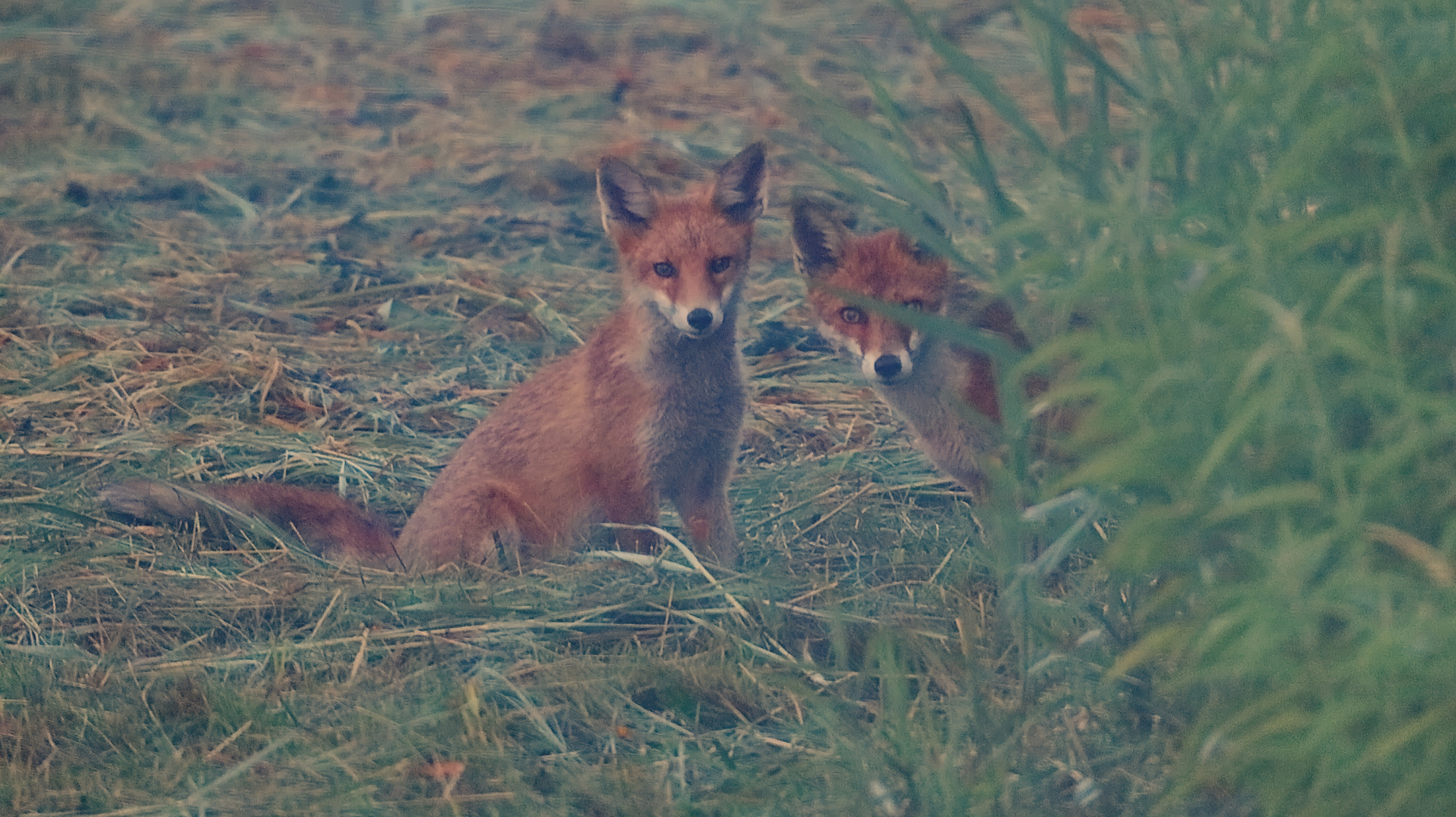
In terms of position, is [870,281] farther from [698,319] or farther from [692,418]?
[692,418]

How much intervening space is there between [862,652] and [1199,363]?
1412 millimetres

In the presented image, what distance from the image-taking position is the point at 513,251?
6.52 m

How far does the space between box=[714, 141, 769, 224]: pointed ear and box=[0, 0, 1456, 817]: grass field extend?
904 millimetres

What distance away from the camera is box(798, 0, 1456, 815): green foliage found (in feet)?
6.65

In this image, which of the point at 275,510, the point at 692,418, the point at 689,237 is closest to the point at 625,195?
the point at 689,237

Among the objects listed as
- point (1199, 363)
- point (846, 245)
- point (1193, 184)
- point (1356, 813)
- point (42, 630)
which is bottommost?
point (42, 630)

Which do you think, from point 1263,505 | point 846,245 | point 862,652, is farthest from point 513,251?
point 1263,505

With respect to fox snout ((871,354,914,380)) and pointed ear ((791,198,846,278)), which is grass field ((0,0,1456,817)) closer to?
fox snout ((871,354,914,380))

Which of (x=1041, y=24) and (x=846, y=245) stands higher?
(x=1041, y=24)

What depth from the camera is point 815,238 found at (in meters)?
4.36

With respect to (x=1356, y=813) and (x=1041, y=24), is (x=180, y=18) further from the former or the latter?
(x=1356, y=813)

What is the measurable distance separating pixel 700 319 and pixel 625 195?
1.95ft

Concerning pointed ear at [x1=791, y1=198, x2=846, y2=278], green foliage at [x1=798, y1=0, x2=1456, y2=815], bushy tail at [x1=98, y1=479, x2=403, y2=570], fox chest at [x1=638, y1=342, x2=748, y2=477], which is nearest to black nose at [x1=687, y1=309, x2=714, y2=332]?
fox chest at [x1=638, y1=342, x2=748, y2=477]

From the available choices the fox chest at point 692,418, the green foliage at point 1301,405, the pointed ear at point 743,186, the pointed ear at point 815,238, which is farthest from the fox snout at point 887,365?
the green foliage at point 1301,405
